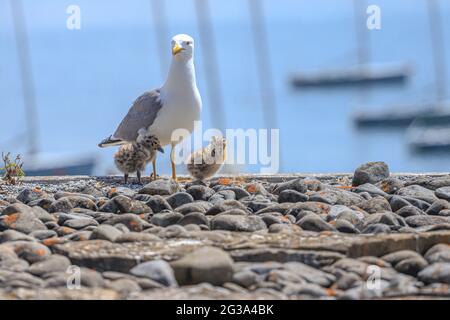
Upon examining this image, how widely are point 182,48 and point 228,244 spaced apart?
3.70 metres

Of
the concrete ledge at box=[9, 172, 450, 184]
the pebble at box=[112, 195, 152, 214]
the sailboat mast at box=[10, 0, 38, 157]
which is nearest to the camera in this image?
the pebble at box=[112, 195, 152, 214]

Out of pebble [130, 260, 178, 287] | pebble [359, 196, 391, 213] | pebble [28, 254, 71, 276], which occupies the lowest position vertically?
pebble [130, 260, 178, 287]

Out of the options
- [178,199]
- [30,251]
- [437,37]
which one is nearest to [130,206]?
[178,199]

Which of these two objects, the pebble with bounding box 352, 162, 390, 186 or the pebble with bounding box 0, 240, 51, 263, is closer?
the pebble with bounding box 0, 240, 51, 263

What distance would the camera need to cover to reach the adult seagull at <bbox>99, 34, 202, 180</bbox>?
9102 mm

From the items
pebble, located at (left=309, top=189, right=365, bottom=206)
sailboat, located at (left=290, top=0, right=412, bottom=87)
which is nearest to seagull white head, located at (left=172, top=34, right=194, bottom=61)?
pebble, located at (left=309, top=189, right=365, bottom=206)

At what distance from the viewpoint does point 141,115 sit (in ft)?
30.4

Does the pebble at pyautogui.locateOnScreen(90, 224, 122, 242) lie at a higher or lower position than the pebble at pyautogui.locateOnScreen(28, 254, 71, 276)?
higher

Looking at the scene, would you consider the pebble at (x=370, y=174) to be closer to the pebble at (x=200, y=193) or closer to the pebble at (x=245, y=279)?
the pebble at (x=200, y=193)

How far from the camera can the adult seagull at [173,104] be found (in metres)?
9.10

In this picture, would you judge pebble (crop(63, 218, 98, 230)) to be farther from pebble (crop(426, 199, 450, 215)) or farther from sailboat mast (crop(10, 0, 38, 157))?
sailboat mast (crop(10, 0, 38, 157))

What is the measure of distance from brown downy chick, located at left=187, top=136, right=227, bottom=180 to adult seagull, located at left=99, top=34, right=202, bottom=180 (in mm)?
335

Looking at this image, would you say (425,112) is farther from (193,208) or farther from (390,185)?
(193,208)
